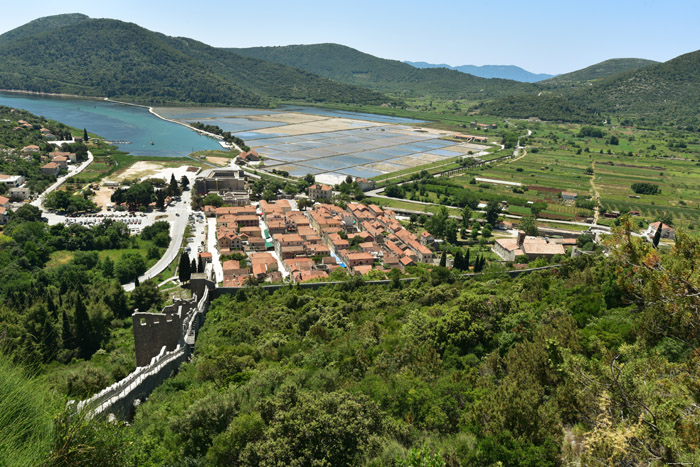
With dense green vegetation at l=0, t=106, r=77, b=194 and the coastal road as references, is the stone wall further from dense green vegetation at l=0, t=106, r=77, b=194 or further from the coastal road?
dense green vegetation at l=0, t=106, r=77, b=194

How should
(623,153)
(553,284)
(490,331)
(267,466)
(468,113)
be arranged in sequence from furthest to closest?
(468,113) < (623,153) < (553,284) < (490,331) < (267,466)

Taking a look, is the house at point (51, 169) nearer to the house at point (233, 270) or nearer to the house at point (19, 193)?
the house at point (19, 193)

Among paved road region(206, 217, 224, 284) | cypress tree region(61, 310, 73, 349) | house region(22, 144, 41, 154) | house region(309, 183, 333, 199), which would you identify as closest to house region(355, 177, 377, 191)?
house region(309, 183, 333, 199)

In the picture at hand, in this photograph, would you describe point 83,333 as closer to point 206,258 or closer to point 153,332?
point 153,332

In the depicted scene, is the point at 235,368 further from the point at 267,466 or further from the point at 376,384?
the point at 267,466

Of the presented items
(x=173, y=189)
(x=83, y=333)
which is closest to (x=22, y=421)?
(x=83, y=333)

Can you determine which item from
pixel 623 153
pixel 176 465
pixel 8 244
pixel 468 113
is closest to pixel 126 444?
pixel 176 465

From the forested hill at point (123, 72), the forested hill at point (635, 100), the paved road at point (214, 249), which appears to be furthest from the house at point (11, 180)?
the forested hill at point (635, 100)
